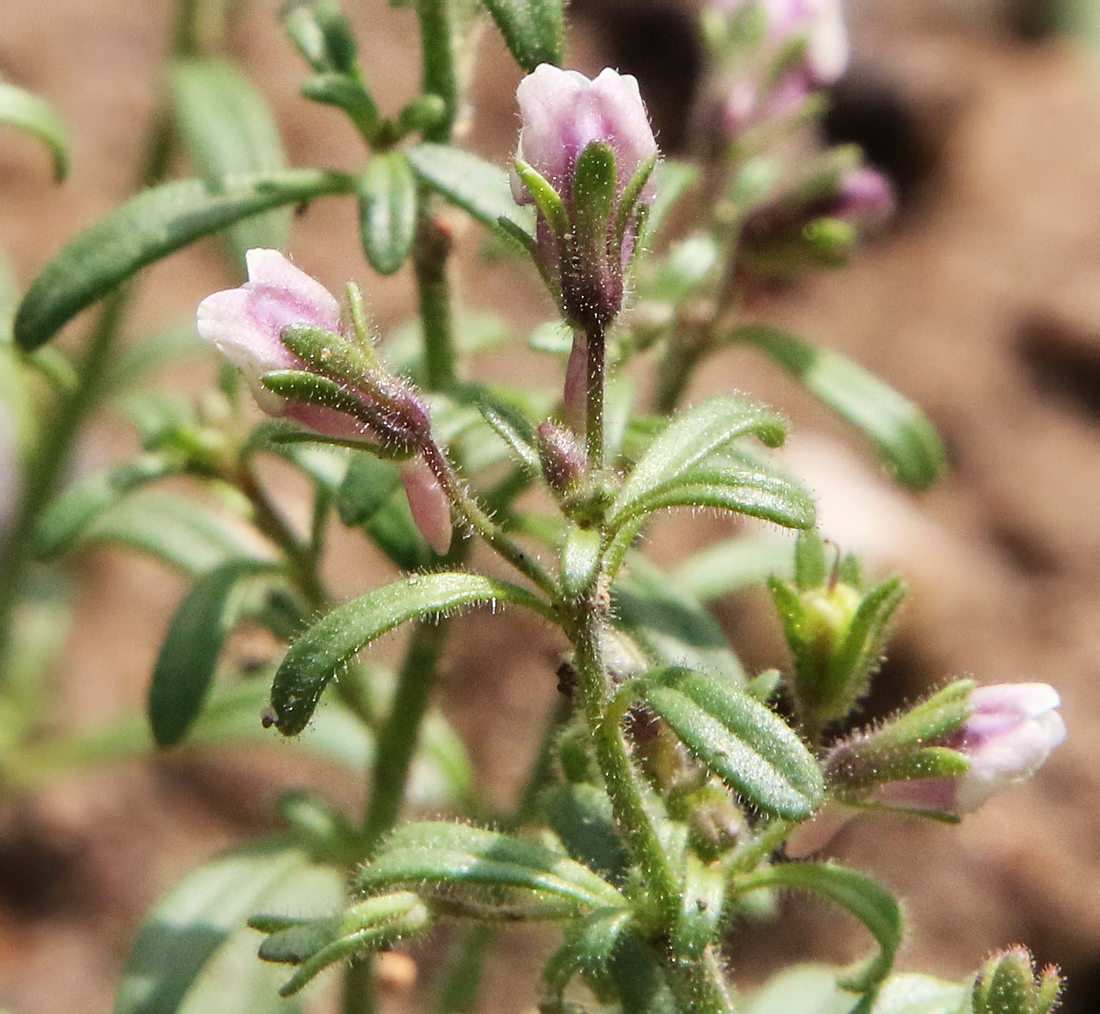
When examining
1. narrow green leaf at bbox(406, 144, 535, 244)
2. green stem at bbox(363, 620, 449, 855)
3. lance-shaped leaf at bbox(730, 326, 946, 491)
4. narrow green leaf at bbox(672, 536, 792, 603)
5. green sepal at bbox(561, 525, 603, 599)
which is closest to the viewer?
green sepal at bbox(561, 525, 603, 599)

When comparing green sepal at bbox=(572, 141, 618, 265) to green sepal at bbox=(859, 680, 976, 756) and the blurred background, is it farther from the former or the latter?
the blurred background

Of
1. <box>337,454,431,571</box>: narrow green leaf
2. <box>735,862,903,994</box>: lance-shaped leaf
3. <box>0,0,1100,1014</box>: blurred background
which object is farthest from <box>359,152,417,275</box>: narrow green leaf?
<box>0,0,1100,1014</box>: blurred background

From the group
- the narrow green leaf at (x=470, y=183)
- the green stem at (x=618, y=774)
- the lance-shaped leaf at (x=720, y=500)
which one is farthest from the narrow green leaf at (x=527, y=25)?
the green stem at (x=618, y=774)

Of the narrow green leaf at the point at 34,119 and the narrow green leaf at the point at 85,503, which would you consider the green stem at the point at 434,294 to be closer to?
the narrow green leaf at the point at 85,503

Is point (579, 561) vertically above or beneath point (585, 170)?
beneath

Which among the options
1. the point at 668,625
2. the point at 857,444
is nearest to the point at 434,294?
the point at 668,625

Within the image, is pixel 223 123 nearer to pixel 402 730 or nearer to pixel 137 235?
pixel 137 235

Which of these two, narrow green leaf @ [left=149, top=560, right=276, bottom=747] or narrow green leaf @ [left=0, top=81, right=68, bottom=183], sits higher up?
narrow green leaf @ [left=0, top=81, right=68, bottom=183]

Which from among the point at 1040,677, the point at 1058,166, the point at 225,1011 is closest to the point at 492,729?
the point at 1040,677
